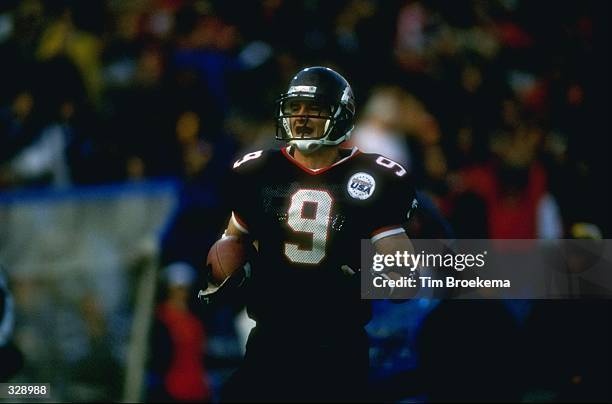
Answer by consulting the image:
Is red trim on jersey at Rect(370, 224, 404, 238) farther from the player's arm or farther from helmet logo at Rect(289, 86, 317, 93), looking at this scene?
helmet logo at Rect(289, 86, 317, 93)

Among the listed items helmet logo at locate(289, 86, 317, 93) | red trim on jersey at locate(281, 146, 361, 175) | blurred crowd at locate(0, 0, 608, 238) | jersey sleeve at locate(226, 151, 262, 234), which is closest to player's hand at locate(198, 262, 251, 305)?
jersey sleeve at locate(226, 151, 262, 234)

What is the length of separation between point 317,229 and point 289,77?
14.0 feet

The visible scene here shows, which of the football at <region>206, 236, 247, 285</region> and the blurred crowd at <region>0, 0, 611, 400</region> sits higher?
the blurred crowd at <region>0, 0, 611, 400</region>

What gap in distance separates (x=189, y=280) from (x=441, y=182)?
81.4 inches

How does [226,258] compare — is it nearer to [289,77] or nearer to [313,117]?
[313,117]

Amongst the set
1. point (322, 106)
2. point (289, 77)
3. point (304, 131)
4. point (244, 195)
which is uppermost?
point (289, 77)

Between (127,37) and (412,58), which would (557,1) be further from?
(127,37)

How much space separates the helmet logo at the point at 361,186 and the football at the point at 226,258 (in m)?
0.52

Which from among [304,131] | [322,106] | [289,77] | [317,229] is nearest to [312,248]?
[317,229]

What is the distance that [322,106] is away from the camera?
4.41 m

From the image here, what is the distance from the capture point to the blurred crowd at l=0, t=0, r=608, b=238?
7789 millimetres

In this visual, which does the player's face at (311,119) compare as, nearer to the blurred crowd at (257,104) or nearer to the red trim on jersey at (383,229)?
the red trim on jersey at (383,229)

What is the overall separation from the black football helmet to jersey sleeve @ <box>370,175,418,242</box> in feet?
1.00

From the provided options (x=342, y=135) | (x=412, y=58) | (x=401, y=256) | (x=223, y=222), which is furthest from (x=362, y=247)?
(x=412, y=58)
